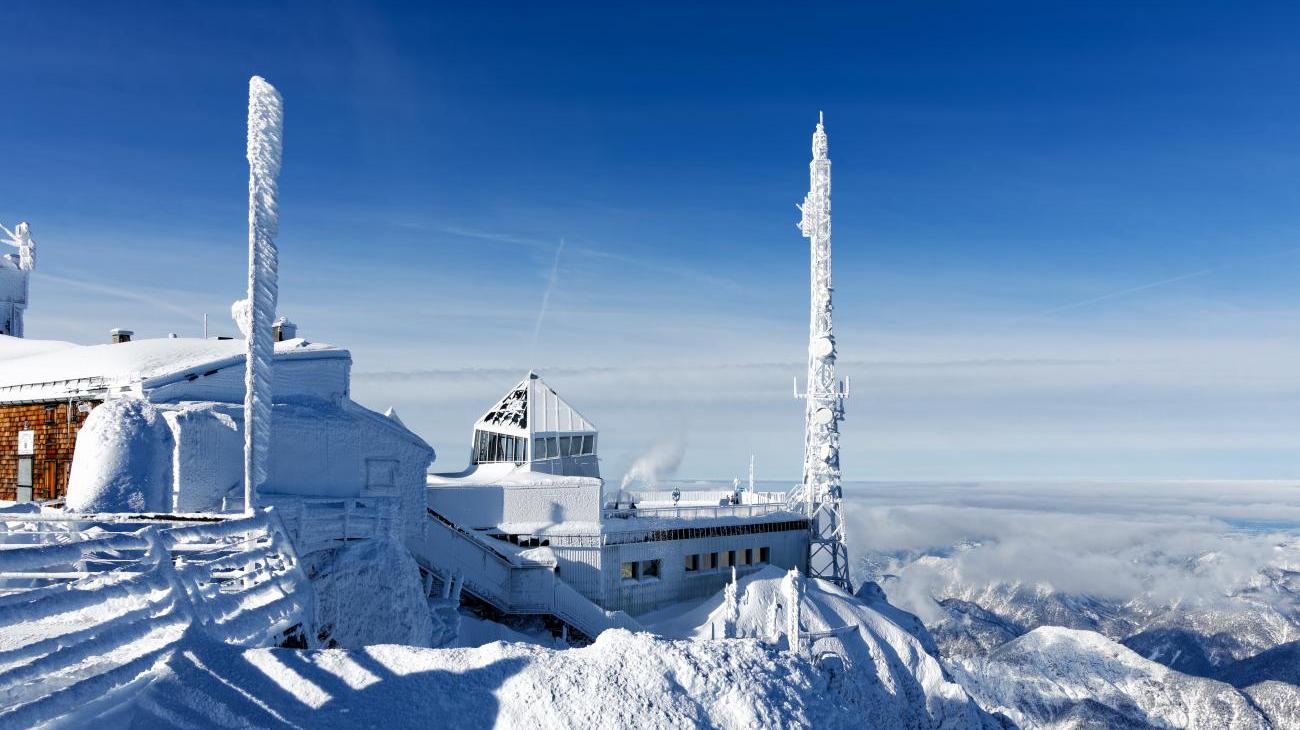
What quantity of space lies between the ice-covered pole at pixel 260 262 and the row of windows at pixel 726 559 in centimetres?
2832

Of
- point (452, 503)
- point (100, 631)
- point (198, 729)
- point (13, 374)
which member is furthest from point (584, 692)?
point (452, 503)

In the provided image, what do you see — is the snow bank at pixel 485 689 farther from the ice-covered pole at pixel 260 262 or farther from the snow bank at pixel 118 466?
the ice-covered pole at pixel 260 262

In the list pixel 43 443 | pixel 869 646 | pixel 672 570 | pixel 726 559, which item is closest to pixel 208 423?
pixel 43 443

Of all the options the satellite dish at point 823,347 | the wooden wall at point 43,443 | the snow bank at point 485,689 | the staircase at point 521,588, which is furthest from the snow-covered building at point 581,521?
the snow bank at point 485,689

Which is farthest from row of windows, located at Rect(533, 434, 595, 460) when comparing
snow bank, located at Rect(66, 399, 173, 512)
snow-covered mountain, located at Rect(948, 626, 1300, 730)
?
snow-covered mountain, located at Rect(948, 626, 1300, 730)

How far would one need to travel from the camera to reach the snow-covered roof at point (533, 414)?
146ft

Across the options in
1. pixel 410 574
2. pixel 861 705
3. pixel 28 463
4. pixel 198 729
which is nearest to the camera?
pixel 198 729

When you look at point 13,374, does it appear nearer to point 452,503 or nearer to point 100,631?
point 452,503

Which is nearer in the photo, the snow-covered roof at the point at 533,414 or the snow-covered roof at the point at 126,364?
the snow-covered roof at the point at 126,364

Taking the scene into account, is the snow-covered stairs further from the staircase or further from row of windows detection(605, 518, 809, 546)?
row of windows detection(605, 518, 809, 546)

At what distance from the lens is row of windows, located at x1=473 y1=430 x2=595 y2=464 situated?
44.2m

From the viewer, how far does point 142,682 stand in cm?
770

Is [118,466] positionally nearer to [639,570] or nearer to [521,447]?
[639,570]

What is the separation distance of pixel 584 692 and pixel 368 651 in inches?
77.9
